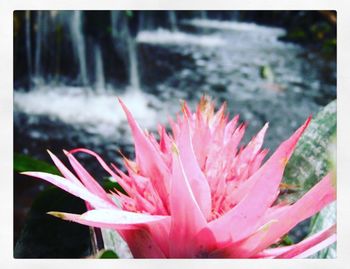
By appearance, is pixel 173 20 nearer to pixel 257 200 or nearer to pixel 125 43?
pixel 125 43

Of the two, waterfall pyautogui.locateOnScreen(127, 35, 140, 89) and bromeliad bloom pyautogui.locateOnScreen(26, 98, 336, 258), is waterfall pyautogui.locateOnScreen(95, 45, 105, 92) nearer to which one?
waterfall pyautogui.locateOnScreen(127, 35, 140, 89)

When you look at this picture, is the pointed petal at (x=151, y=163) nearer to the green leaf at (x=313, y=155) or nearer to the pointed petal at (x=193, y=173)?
the pointed petal at (x=193, y=173)

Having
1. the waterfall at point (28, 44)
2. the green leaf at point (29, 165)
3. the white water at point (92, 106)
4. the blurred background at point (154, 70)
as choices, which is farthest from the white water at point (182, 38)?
the green leaf at point (29, 165)

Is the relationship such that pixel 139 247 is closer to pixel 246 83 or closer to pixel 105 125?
pixel 105 125

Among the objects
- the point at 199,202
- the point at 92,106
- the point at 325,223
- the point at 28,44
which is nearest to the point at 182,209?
the point at 199,202

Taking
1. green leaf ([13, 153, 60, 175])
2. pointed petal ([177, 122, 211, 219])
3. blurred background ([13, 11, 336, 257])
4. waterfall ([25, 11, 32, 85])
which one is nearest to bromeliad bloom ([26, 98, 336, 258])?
pointed petal ([177, 122, 211, 219])
